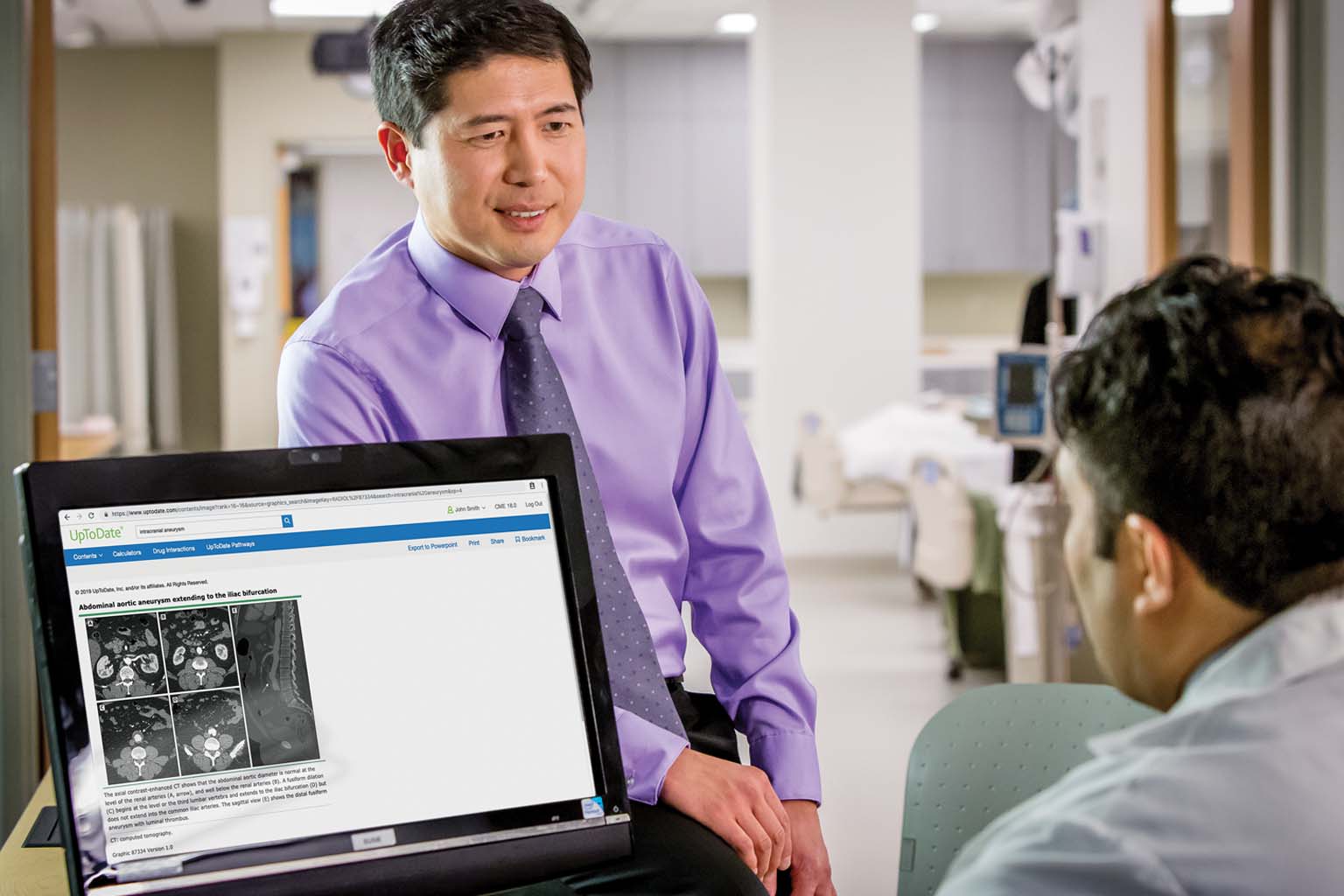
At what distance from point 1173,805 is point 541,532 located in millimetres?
458

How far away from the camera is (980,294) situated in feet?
29.4

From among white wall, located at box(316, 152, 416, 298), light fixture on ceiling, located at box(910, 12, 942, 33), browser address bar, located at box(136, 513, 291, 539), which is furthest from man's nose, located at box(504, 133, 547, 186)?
white wall, located at box(316, 152, 416, 298)

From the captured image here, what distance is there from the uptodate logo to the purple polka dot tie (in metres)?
0.41

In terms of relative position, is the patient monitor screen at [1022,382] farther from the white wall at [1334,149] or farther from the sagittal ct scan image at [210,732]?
the sagittal ct scan image at [210,732]

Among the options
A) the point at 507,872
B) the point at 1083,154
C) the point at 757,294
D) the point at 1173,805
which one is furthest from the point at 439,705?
the point at 757,294

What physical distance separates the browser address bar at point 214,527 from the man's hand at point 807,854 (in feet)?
1.94

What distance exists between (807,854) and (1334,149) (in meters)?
1.92

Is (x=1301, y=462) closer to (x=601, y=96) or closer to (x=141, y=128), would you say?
(x=601, y=96)

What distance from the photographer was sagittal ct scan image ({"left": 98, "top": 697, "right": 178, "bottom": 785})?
2.64ft

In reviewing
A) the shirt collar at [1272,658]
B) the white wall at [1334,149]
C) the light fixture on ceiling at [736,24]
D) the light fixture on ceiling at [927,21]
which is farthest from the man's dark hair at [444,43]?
the light fixture on ceiling at [927,21]

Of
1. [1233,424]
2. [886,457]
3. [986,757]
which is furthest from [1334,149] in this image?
[886,457]

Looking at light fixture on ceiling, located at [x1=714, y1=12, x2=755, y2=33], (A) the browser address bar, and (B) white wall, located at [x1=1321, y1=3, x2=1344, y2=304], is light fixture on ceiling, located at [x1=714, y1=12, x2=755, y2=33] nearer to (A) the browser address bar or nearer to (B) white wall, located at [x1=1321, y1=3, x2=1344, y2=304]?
(B) white wall, located at [x1=1321, y1=3, x2=1344, y2=304]

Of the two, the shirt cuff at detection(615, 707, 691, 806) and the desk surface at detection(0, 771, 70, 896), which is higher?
the shirt cuff at detection(615, 707, 691, 806)

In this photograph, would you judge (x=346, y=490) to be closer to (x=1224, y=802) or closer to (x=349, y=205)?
Answer: (x=1224, y=802)
